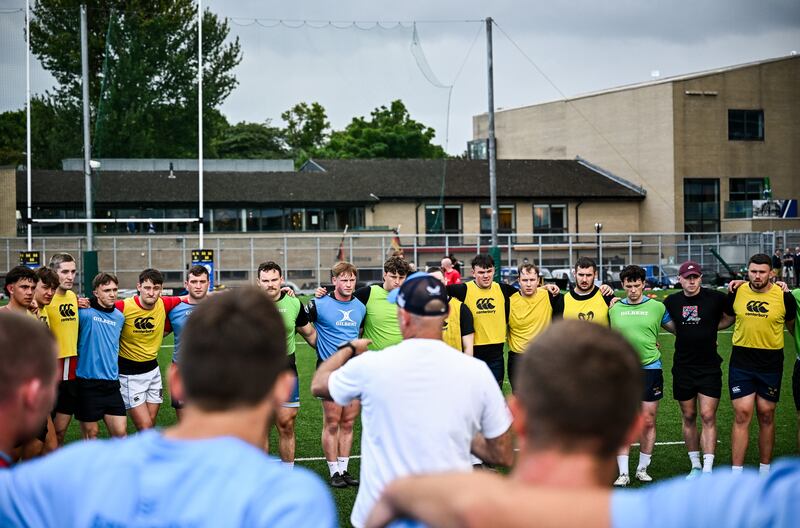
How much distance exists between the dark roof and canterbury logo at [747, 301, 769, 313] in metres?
29.9

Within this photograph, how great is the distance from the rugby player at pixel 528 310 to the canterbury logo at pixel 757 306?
6.76 ft

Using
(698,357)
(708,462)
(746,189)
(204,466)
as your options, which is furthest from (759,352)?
(746,189)

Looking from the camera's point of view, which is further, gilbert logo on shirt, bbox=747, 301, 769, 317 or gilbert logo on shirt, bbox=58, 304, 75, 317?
gilbert logo on shirt, bbox=747, 301, 769, 317

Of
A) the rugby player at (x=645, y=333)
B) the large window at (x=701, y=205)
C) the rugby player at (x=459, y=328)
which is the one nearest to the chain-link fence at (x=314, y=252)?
the large window at (x=701, y=205)

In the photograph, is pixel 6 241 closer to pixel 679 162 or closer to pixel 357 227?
pixel 357 227

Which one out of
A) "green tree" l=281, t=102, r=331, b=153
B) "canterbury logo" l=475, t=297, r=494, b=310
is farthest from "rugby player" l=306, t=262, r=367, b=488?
"green tree" l=281, t=102, r=331, b=153

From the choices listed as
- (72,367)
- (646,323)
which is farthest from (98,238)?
(646,323)

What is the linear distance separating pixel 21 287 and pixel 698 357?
696cm

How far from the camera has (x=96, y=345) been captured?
8.44 meters

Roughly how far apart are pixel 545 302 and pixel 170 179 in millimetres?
35198

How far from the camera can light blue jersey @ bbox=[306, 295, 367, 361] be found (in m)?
9.00

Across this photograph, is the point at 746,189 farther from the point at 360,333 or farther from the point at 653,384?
the point at 360,333

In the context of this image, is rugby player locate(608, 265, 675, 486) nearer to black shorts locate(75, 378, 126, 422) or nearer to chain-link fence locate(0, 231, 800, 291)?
black shorts locate(75, 378, 126, 422)

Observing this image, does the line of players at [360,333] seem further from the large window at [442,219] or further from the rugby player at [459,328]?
the large window at [442,219]
